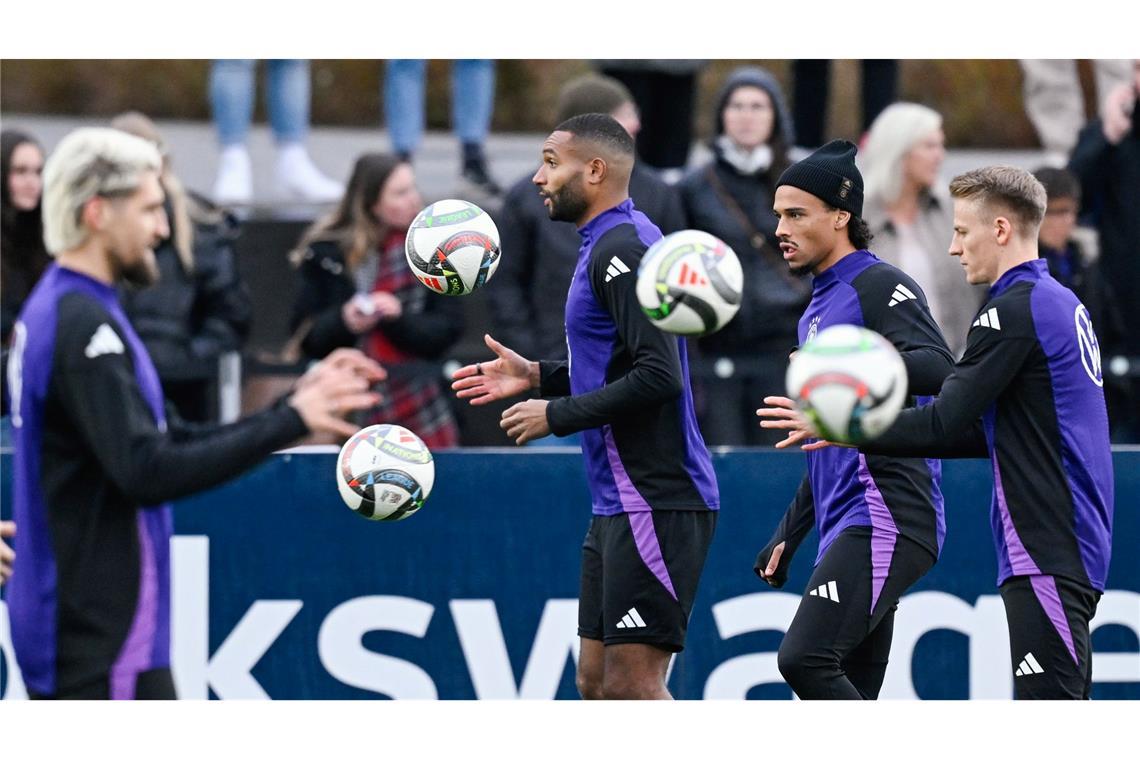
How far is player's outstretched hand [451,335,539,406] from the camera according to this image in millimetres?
7445

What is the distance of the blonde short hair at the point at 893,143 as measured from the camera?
33.2 feet

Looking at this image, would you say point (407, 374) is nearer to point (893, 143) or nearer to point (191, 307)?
point (191, 307)

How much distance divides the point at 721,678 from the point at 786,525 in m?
1.58

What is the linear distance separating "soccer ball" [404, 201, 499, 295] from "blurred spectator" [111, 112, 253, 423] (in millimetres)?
3080

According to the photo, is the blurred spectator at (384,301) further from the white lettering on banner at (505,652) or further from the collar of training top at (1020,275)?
the collar of training top at (1020,275)

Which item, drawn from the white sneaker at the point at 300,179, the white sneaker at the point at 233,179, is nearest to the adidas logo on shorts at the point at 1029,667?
the white sneaker at the point at 300,179

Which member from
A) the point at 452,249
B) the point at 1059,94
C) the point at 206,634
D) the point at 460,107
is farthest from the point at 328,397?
the point at 1059,94

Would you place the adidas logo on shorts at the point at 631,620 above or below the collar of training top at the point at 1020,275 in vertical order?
below

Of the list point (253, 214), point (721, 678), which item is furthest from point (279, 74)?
point (721, 678)

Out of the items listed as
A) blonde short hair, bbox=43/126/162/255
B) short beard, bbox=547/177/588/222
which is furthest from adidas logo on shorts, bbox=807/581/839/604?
blonde short hair, bbox=43/126/162/255

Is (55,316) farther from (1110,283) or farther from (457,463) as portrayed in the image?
(1110,283)

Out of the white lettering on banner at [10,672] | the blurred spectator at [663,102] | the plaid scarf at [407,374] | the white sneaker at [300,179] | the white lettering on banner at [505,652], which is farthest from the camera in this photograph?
the white sneaker at [300,179]

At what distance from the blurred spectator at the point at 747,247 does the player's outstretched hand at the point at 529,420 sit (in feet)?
10.8

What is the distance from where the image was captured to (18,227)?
10102mm
